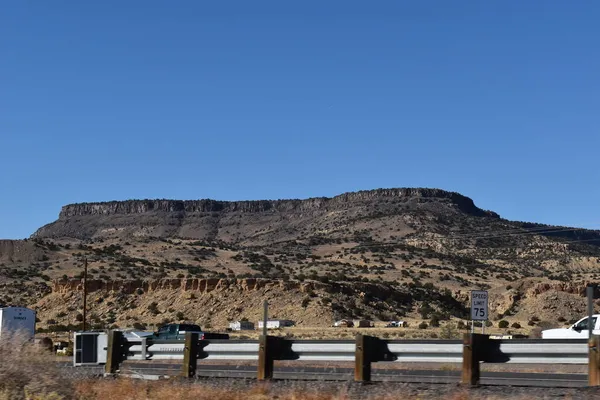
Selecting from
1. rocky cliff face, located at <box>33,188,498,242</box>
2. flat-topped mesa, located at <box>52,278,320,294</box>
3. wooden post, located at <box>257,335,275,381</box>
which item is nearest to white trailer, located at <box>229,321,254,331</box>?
flat-topped mesa, located at <box>52,278,320,294</box>

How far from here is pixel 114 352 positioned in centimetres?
1772

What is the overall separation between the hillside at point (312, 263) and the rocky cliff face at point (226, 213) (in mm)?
410

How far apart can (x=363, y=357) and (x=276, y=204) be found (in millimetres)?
171112

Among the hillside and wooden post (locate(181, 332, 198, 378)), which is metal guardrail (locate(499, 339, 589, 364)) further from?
the hillside

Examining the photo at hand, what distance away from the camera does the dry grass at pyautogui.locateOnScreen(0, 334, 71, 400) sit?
474 inches

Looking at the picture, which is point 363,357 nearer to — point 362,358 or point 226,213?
point 362,358

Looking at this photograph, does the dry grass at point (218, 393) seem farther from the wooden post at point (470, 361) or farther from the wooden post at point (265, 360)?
the wooden post at point (265, 360)

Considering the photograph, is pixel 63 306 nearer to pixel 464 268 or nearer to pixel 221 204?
pixel 464 268

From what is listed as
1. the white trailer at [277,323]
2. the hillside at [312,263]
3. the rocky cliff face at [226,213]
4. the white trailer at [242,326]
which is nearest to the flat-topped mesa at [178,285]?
the hillside at [312,263]

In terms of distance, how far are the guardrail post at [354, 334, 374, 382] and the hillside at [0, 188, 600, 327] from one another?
173 feet

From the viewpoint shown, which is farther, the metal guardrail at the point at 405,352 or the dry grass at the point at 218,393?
the metal guardrail at the point at 405,352

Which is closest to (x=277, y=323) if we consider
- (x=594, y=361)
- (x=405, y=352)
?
(x=405, y=352)

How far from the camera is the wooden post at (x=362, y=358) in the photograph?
14.1 m

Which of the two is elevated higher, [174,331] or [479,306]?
[479,306]
